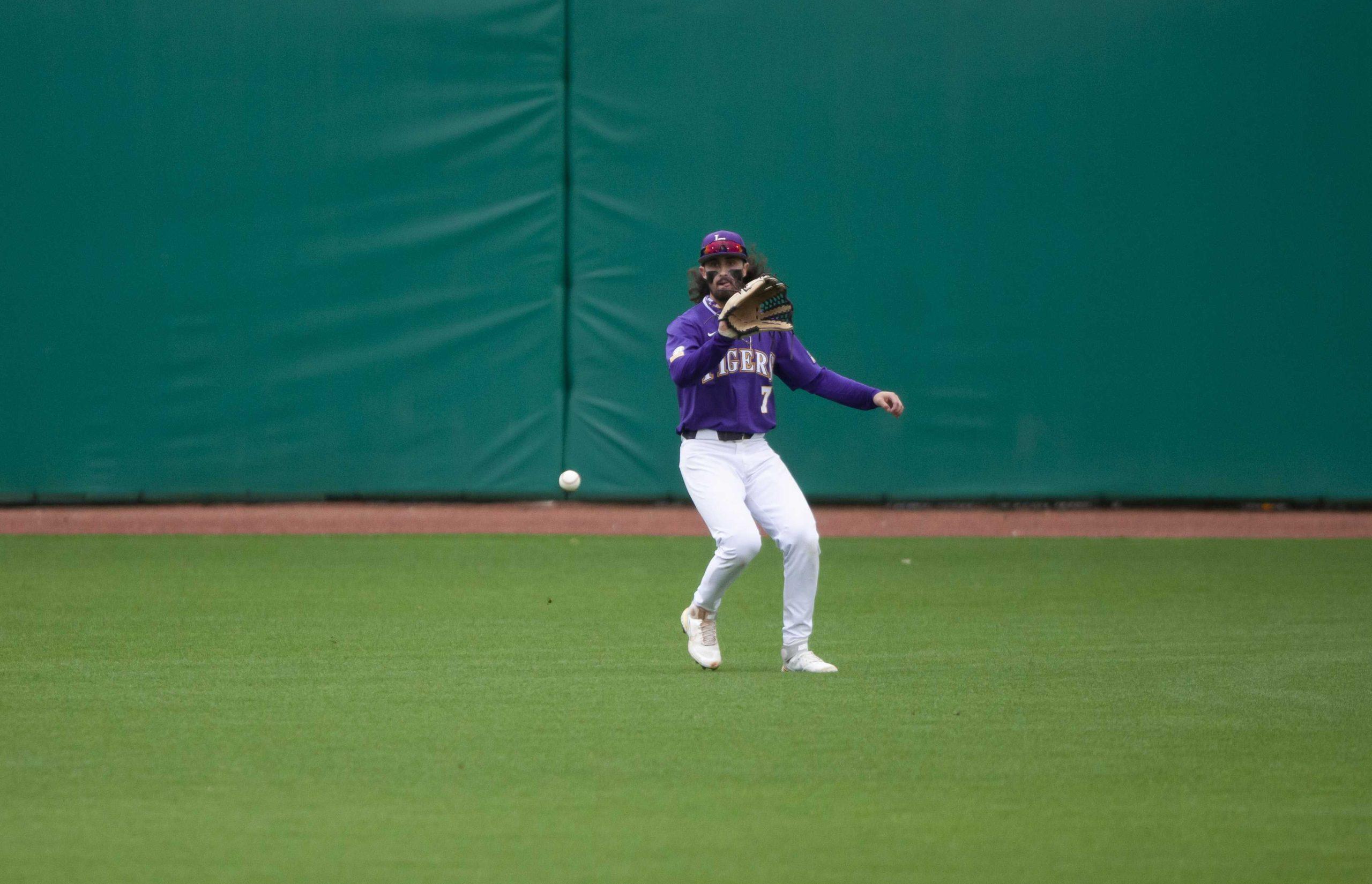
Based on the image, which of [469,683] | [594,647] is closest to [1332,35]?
[594,647]

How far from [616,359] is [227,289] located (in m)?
3.67

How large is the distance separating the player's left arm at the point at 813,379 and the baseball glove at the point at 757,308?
461 millimetres

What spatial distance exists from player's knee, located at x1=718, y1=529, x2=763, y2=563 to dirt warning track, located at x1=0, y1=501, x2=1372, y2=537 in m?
6.78

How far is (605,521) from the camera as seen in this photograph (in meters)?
14.3

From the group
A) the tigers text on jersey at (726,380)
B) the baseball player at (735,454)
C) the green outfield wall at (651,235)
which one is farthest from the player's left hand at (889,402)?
the green outfield wall at (651,235)

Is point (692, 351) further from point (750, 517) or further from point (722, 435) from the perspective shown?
point (750, 517)

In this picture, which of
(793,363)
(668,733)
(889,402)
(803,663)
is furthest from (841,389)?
(668,733)

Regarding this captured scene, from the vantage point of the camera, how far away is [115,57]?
14.5 m

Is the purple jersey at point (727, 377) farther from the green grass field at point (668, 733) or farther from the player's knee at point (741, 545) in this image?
the green grass field at point (668, 733)

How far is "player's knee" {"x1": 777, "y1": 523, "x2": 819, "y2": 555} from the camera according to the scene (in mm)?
6953

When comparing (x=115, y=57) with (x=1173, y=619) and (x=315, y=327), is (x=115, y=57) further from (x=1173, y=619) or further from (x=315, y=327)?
(x=1173, y=619)

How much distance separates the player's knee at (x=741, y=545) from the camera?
6867mm

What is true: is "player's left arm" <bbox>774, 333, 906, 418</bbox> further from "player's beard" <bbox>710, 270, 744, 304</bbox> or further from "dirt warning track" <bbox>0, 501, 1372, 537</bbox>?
"dirt warning track" <bbox>0, 501, 1372, 537</bbox>

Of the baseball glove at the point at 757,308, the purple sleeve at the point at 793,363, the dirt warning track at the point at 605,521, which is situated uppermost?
the baseball glove at the point at 757,308
